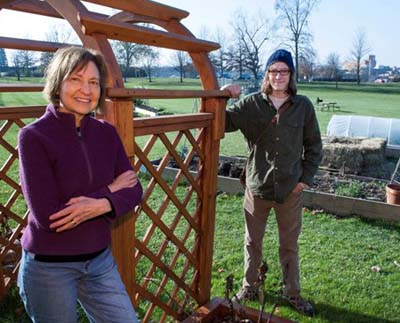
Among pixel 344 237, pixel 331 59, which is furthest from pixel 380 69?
pixel 344 237

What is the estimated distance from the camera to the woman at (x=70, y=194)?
1.40 meters

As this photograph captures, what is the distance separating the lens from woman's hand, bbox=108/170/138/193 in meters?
1.61

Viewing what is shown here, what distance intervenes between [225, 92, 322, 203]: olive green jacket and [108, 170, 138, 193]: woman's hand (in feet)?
4.20

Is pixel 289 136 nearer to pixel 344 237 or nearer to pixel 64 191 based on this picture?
pixel 64 191

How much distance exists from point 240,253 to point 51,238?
9.31 feet

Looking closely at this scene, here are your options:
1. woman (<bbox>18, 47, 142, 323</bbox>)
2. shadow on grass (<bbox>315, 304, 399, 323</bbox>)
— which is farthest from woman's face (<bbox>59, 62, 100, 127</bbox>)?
shadow on grass (<bbox>315, 304, 399, 323</bbox>)

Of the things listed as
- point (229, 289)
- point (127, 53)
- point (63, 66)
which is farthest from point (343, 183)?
point (127, 53)

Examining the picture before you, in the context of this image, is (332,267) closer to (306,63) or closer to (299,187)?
(299,187)

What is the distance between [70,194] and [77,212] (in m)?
0.08

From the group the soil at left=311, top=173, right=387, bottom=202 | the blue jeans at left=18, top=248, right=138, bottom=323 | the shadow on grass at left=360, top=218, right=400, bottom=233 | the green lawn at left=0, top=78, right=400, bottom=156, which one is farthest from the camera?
the green lawn at left=0, top=78, right=400, bottom=156

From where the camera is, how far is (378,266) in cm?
379

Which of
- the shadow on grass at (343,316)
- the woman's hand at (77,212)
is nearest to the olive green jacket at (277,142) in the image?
the shadow on grass at (343,316)

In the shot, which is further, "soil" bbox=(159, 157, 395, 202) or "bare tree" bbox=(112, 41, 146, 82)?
"bare tree" bbox=(112, 41, 146, 82)

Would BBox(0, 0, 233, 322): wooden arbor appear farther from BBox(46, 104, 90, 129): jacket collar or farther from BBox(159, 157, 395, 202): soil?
BBox(159, 157, 395, 202): soil
